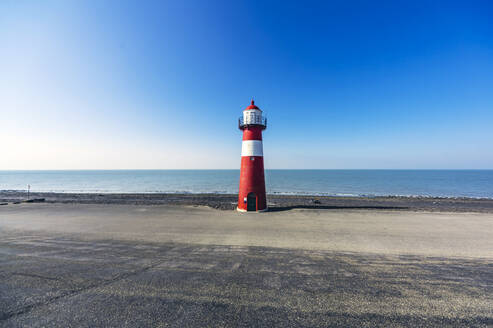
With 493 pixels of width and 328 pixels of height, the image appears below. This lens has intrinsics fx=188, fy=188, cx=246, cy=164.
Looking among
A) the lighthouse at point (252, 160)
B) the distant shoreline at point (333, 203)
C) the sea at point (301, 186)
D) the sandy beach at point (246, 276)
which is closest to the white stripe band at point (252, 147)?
the lighthouse at point (252, 160)

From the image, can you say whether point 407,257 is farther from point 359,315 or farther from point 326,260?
point 359,315

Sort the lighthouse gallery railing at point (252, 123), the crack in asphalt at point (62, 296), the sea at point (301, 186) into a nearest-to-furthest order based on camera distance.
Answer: the crack in asphalt at point (62, 296), the lighthouse gallery railing at point (252, 123), the sea at point (301, 186)

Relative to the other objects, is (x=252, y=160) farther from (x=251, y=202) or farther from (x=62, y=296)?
(x=62, y=296)

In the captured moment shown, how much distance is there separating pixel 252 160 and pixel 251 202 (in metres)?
3.48

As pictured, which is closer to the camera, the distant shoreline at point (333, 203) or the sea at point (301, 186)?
the distant shoreline at point (333, 203)

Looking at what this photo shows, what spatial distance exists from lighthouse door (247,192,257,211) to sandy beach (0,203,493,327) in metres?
4.29

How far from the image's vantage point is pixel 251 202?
15.5 m

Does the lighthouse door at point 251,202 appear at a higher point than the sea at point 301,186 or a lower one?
higher

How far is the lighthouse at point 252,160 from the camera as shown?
14914mm

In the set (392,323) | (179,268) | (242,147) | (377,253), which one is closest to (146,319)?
(179,268)

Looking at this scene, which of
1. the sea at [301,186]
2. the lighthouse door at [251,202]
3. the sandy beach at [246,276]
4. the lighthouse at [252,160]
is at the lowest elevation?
the sea at [301,186]

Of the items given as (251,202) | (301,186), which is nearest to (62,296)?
(251,202)

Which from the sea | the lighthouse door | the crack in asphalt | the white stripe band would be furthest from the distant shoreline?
the crack in asphalt

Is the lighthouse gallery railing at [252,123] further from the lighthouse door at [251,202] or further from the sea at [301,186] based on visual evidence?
the sea at [301,186]
